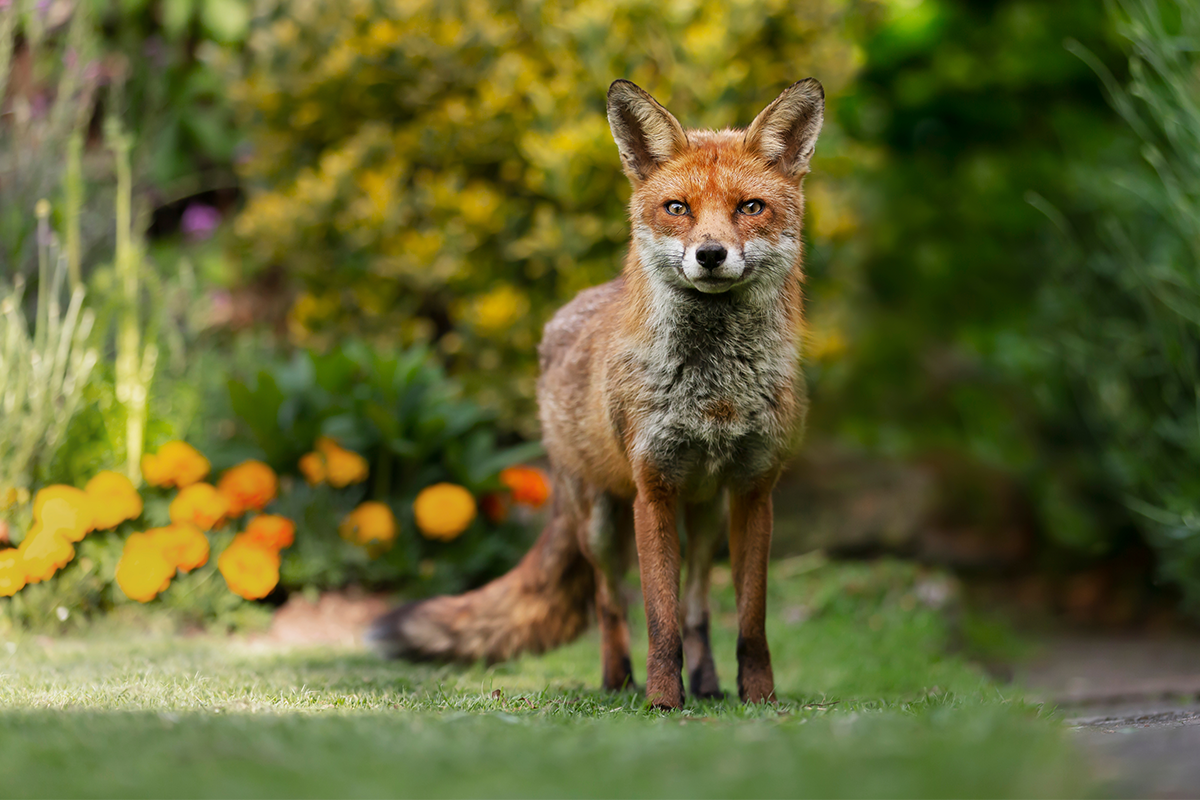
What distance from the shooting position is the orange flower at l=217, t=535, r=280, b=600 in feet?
16.2

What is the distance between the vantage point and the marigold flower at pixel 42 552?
4.52m

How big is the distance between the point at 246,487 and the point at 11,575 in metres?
1.19

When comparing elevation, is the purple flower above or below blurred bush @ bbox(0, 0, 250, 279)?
below

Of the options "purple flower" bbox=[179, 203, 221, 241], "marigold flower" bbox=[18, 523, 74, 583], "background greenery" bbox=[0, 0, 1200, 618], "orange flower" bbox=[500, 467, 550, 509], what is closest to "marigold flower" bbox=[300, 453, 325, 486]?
"background greenery" bbox=[0, 0, 1200, 618]

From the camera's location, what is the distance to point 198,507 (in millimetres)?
5082

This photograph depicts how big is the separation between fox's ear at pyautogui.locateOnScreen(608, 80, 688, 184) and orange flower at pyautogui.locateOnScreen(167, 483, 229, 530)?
115 inches

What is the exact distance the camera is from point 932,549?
7629mm

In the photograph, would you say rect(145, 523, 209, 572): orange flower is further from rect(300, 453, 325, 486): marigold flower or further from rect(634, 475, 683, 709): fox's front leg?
rect(634, 475, 683, 709): fox's front leg

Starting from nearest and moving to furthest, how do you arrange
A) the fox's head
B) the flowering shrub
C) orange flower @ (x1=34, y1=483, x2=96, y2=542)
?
the fox's head < orange flower @ (x1=34, y1=483, x2=96, y2=542) < the flowering shrub

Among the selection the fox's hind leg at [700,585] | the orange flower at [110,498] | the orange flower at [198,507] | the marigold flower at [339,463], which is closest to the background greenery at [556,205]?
the marigold flower at [339,463]

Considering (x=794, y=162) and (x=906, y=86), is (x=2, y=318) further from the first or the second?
(x=906, y=86)

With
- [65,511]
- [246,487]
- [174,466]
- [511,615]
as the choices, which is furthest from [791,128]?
[65,511]

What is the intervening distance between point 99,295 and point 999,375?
7134 mm

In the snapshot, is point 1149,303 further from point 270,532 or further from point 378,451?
point 270,532
